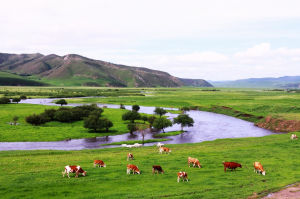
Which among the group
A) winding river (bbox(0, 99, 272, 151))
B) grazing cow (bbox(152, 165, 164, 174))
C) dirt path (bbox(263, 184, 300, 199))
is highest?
grazing cow (bbox(152, 165, 164, 174))

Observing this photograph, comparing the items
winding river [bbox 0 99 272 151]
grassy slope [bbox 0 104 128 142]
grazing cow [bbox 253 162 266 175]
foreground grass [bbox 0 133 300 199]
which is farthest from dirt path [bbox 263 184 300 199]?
grassy slope [bbox 0 104 128 142]

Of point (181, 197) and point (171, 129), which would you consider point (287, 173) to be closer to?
point (181, 197)

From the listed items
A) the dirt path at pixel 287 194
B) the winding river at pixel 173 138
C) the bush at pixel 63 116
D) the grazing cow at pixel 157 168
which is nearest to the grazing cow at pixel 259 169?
the dirt path at pixel 287 194

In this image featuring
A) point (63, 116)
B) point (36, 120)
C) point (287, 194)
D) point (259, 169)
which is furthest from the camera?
point (63, 116)

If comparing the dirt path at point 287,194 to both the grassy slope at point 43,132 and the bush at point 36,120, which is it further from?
the bush at point 36,120

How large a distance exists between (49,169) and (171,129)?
2348 inches

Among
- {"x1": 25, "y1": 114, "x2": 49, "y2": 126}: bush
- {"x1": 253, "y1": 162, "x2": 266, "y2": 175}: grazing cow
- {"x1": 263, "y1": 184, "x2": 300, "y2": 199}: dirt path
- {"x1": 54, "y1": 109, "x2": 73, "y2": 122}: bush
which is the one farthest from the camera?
{"x1": 54, "y1": 109, "x2": 73, "y2": 122}: bush

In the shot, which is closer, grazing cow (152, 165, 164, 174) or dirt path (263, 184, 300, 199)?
dirt path (263, 184, 300, 199)

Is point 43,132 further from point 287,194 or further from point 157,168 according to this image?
point 287,194

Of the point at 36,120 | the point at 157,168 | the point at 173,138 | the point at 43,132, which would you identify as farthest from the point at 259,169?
the point at 36,120

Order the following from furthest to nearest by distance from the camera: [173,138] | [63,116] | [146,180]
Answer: [63,116] < [173,138] < [146,180]

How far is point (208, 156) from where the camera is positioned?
39.6 meters

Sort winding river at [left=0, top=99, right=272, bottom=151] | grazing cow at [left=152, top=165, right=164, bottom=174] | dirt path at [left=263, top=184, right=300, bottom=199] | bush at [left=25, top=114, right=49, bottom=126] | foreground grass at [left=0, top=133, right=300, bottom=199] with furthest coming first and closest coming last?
bush at [left=25, top=114, right=49, bottom=126] → winding river at [left=0, top=99, right=272, bottom=151] → grazing cow at [left=152, top=165, right=164, bottom=174] → foreground grass at [left=0, top=133, right=300, bottom=199] → dirt path at [left=263, top=184, right=300, bottom=199]

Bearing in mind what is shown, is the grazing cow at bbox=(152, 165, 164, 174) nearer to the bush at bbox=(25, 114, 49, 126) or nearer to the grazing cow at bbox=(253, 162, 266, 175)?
the grazing cow at bbox=(253, 162, 266, 175)
